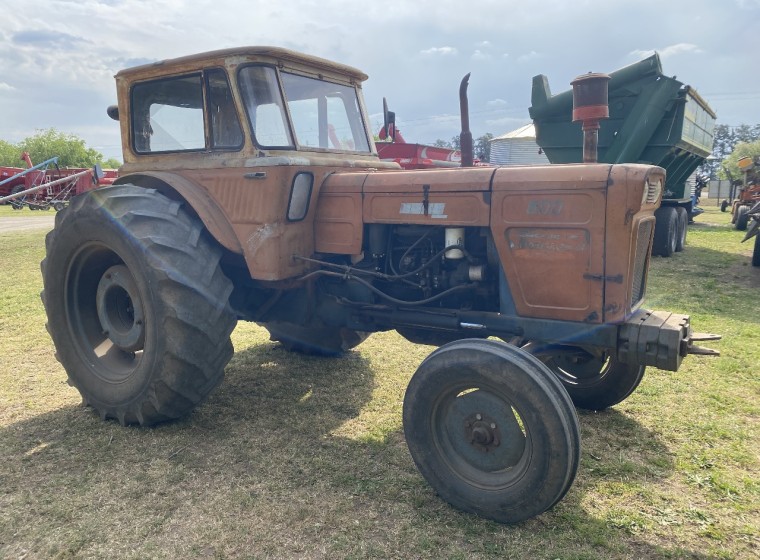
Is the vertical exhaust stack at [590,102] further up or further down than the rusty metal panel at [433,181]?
further up

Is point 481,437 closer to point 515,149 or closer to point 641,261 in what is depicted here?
point 641,261

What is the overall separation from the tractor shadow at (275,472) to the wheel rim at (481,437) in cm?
22

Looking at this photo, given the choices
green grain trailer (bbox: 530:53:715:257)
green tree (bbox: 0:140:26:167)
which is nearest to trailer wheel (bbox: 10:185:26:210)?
green grain trailer (bbox: 530:53:715:257)

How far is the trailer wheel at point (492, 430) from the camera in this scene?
251cm

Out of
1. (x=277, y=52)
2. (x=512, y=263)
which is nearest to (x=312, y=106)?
(x=277, y=52)

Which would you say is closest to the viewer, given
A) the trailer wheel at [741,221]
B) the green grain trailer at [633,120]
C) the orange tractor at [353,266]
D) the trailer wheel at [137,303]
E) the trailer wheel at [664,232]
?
the orange tractor at [353,266]

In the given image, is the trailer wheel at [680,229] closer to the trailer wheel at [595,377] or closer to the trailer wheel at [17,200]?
the trailer wheel at [595,377]

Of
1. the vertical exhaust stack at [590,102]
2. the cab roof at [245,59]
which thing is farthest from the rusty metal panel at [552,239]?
the cab roof at [245,59]

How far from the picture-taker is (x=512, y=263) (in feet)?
10.1

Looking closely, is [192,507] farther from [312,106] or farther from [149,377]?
[312,106]

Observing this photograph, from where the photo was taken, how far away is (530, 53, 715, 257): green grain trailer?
9.04m

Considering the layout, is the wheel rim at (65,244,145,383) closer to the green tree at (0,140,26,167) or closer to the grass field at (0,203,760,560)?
the grass field at (0,203,760,560)

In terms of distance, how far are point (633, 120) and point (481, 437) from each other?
8087 mm

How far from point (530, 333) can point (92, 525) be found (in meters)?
2.40
